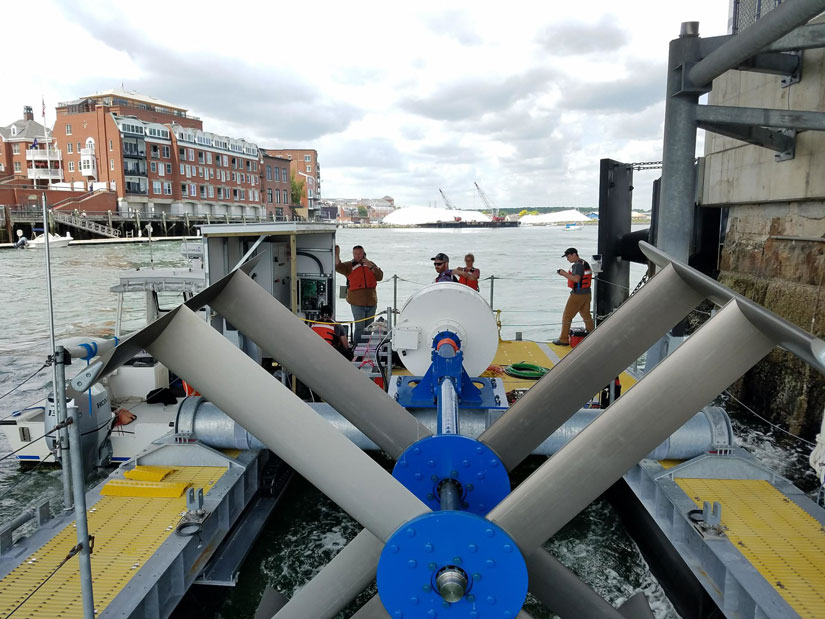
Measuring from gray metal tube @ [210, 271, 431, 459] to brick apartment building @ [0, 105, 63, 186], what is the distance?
8083 centimetres

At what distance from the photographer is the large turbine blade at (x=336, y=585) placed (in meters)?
2.75

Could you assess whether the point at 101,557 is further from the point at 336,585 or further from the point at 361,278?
the point at 361,278

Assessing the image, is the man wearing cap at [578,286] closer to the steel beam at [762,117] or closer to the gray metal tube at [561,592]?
the steel beam at [762,117]

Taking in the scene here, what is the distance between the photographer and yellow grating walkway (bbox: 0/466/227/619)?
437 centimetres

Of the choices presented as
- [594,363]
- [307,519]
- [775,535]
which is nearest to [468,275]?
[307,519]

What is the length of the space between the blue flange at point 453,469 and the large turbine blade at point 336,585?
0.35 metres

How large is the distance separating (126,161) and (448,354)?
76398 mm

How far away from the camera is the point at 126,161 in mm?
71562

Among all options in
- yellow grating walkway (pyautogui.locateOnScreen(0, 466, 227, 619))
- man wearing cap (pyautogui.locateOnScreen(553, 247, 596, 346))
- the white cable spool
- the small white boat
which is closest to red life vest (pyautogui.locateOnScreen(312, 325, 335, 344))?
the white cable spool

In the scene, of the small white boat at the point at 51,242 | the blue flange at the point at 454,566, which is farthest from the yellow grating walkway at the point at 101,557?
the small white boat at the point at 51,242

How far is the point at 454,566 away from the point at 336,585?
0.87 m

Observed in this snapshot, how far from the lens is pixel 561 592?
272 centimetres

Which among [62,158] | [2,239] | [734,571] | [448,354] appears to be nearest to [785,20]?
[448,354]

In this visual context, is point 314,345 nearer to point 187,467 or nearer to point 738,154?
point 187,467
